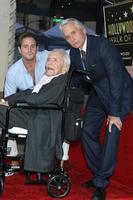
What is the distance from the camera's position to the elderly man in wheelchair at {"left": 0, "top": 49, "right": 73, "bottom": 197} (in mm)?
3932

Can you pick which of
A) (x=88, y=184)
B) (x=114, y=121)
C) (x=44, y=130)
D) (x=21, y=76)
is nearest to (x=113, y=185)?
(x=88, y=184)

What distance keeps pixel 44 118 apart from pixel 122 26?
1.95 meters

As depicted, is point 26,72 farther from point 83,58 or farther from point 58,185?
point 58,185

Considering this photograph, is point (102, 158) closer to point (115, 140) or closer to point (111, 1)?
point (115, 140)

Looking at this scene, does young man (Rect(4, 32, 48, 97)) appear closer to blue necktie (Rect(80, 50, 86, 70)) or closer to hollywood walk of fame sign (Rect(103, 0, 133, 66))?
blue necktie (Rect(80, 50, 86, 70))

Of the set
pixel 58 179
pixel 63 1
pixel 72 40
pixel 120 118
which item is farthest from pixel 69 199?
pixel 63 1

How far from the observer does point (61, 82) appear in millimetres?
4055

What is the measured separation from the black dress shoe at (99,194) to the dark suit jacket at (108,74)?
26.4 inches

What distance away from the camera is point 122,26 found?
17.8 feet

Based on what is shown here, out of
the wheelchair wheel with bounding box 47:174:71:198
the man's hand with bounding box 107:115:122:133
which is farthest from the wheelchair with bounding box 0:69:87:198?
the man's hand with bounding box 107:115:122:133

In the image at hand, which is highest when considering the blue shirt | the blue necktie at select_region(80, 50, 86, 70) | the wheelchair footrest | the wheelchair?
the blue necktie at select_region(80, 50, 86, 70)

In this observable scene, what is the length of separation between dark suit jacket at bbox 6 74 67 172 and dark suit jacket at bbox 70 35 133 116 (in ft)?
0.86

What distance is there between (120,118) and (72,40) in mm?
776

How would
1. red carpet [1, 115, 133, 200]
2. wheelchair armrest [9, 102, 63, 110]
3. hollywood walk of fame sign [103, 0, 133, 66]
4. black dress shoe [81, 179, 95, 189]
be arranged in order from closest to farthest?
wheelchair armrest [9, 102, 63, 110], red carpet [1, 115, 133, 200], black dress shoe [81, 179, 95, 189], hollywood walk of fame sign [103, 0, 133, 66]
